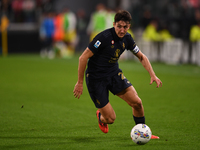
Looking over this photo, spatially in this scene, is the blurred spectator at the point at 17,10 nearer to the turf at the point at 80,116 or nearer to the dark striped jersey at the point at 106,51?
the turf at the point at 80,116

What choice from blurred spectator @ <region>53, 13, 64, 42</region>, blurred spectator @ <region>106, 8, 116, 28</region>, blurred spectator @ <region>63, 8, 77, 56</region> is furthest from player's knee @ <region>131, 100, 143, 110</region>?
blurred spectator @ <region>53, 13, 64, 42</region>

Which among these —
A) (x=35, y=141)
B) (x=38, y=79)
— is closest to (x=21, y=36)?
(x=38, y=79)

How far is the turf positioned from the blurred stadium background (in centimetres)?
764

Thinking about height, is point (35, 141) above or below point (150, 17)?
below

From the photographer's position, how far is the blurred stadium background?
20.6m

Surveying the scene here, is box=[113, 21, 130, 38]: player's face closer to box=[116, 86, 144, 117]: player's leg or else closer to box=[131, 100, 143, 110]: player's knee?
box=[116, 86, 144, 117]: player's leg

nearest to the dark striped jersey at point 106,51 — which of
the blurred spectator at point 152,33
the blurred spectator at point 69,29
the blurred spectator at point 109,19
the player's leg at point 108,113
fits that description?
the player's leg at point 108,113

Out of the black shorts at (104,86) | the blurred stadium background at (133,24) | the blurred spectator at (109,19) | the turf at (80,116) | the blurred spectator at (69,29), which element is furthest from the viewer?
the blurred spectator at (69,29)

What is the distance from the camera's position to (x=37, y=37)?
24328 mm

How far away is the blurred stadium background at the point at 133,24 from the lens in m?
20.6

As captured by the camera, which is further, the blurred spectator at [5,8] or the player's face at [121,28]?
the blurred spectator at [5,8]

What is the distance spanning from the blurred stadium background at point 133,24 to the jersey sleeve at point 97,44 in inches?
530

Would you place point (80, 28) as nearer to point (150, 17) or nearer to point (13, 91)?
point (150, 17)

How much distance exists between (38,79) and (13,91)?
2.48 meters
